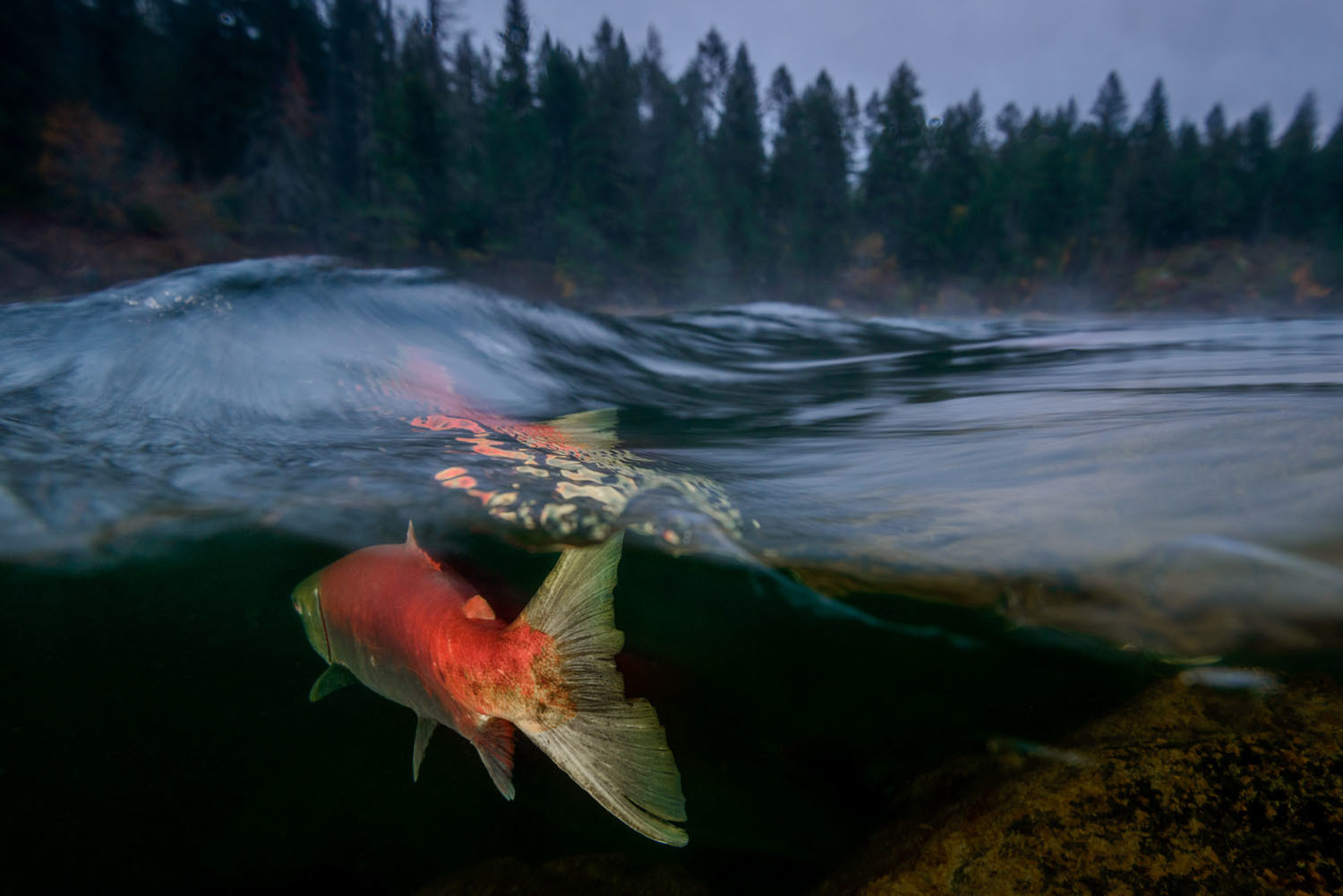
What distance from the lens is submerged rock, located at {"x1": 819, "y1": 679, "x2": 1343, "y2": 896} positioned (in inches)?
58.3

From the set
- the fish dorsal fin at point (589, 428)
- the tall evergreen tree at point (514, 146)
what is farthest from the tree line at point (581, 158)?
the fish dorsal fin at point (589, 428)

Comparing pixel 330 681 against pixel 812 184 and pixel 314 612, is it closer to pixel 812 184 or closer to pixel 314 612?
pixel 314 612

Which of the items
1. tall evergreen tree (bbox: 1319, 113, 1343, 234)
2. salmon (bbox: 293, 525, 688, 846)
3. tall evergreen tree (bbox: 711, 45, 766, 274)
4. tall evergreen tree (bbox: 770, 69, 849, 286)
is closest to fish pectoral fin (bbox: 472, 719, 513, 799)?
salmon (bbox: 293, 525, 688, 846)

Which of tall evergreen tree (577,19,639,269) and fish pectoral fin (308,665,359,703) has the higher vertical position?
tall evergreen tree (577,19,639,269)

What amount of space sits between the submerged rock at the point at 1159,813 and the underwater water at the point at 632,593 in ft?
0.46

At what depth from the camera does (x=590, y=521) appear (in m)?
2.52

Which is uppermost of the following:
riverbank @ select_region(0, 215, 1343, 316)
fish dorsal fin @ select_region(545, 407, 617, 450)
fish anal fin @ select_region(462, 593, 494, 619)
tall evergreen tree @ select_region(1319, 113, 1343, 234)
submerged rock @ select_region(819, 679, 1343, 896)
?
tall evergreen tree @ select_region(1319, 113, 1343, 234)

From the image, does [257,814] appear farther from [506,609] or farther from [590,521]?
[590,521]

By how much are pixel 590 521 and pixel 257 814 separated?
213 cm

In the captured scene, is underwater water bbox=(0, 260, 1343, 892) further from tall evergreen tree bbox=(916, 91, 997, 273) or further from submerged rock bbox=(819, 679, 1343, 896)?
tall evergreen tree bbox=(916, 91, 997, 273)

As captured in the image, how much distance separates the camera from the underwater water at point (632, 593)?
6.82 feet

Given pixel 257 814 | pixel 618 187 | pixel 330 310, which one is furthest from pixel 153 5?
pixel 257 814

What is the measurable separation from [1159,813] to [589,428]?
12.9ft

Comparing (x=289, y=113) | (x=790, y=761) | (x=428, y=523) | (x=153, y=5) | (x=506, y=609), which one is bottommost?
(x=790, y=761)
